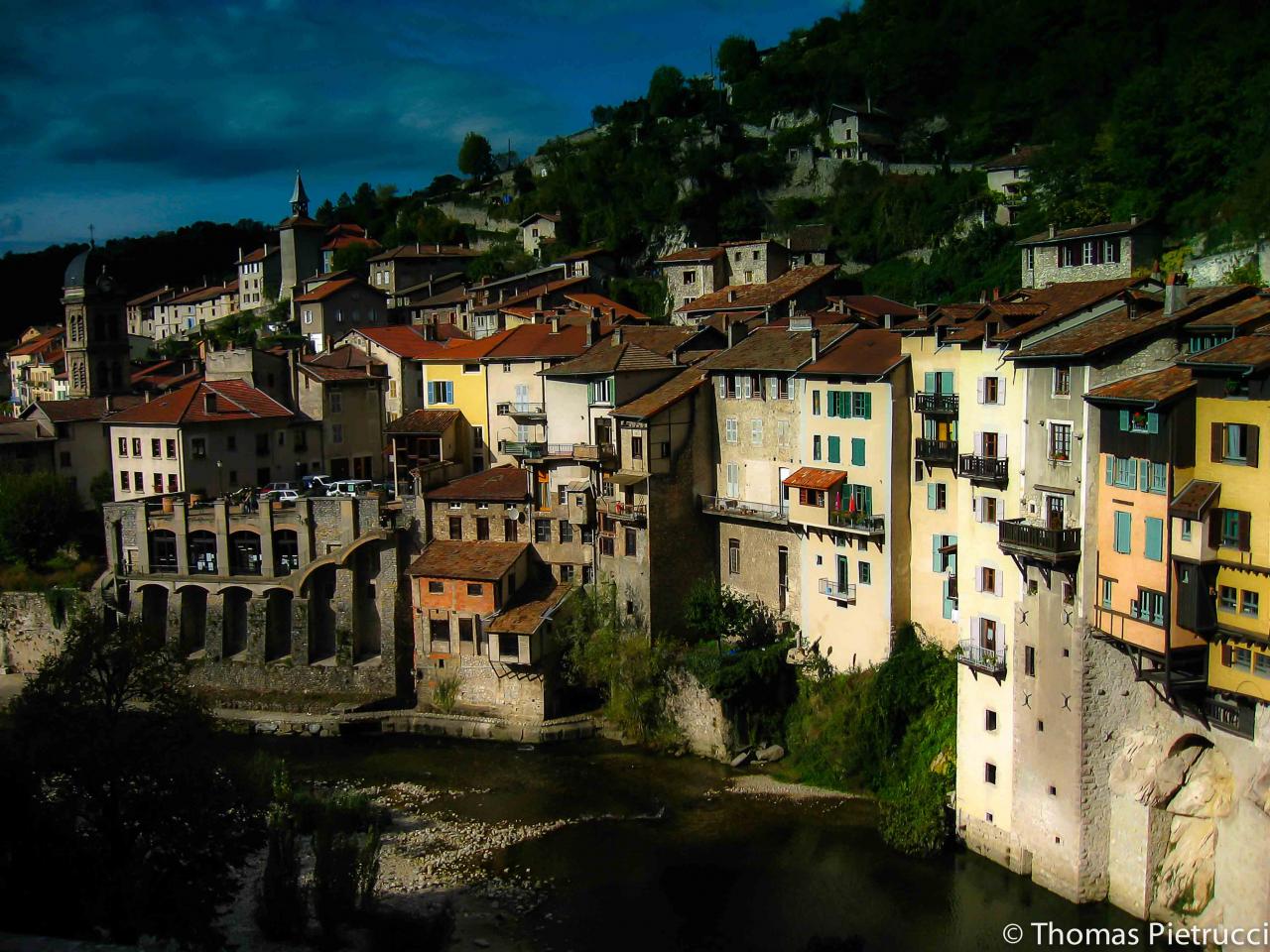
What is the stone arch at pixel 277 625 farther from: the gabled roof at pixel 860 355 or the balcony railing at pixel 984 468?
the balcony railing at pixel 984 468

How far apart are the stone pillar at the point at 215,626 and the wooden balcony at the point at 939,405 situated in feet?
96.5

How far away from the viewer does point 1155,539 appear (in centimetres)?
2519

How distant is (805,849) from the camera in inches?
1225

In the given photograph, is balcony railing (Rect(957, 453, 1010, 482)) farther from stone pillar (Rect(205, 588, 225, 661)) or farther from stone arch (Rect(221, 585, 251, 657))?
stone pillar (Rect(205, 588, 225, 661))

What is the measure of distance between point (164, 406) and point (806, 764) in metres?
32.9

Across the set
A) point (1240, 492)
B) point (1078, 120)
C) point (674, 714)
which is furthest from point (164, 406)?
point (1078, 120)

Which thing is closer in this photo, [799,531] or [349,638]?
[799,531]

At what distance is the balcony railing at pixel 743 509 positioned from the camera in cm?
3903

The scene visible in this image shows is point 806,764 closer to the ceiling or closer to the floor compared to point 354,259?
closer to the floor

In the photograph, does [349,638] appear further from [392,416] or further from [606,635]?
[392,416]

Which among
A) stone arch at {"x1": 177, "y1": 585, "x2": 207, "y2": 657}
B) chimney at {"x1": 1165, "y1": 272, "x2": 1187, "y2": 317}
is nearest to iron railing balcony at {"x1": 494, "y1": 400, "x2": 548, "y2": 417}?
stone arch at {"x1": 177, "y1": 585, "x2": 207, "y2": 657}

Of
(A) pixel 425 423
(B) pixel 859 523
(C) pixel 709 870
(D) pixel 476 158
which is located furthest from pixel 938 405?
(D) pixel 476 158

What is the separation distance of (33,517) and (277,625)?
13.3 metres

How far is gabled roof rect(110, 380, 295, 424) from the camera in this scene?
5144cm
